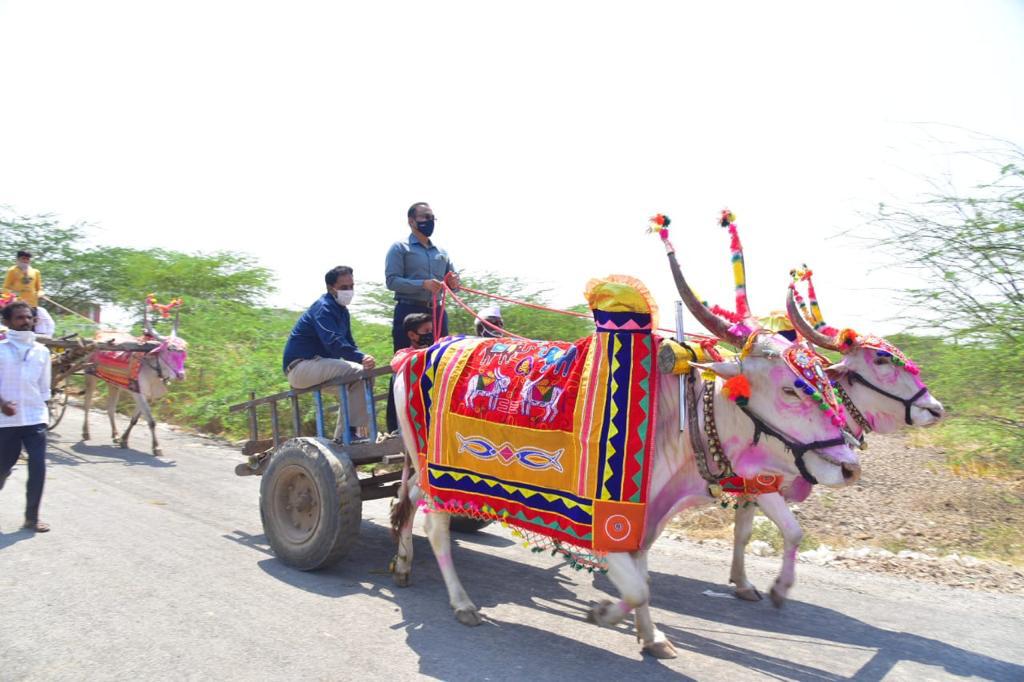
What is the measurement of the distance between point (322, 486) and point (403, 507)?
63cm

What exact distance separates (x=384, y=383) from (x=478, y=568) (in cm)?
616

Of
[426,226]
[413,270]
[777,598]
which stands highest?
[426,226]

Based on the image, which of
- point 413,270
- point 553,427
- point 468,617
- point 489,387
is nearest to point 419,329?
point 413,270

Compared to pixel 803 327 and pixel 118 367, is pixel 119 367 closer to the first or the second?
pixel 118 367

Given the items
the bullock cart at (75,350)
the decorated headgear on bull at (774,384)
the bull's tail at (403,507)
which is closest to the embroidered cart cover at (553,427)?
the decorated headgear on bull at (774,384)

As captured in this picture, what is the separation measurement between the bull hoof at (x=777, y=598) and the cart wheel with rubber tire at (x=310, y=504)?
9.64 ft

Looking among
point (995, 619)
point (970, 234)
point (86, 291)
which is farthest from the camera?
Answer: point (86, 291)

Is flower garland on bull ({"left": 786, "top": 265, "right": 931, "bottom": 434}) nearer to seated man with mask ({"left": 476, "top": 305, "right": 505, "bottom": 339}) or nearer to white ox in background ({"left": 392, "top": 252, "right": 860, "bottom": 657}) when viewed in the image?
white ox in background ({"left": 392, "top": 252, "right": 860, "bottom": 657})

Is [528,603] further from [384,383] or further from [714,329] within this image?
[384,383]

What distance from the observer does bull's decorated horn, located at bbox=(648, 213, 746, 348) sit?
421cm

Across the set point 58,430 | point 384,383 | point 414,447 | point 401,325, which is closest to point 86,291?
point 58,430

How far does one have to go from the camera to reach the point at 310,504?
5941 millimetres

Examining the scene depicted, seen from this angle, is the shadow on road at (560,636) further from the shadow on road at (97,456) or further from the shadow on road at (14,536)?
the shadow on road at (97,456)

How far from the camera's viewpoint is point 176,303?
40.5 feet
